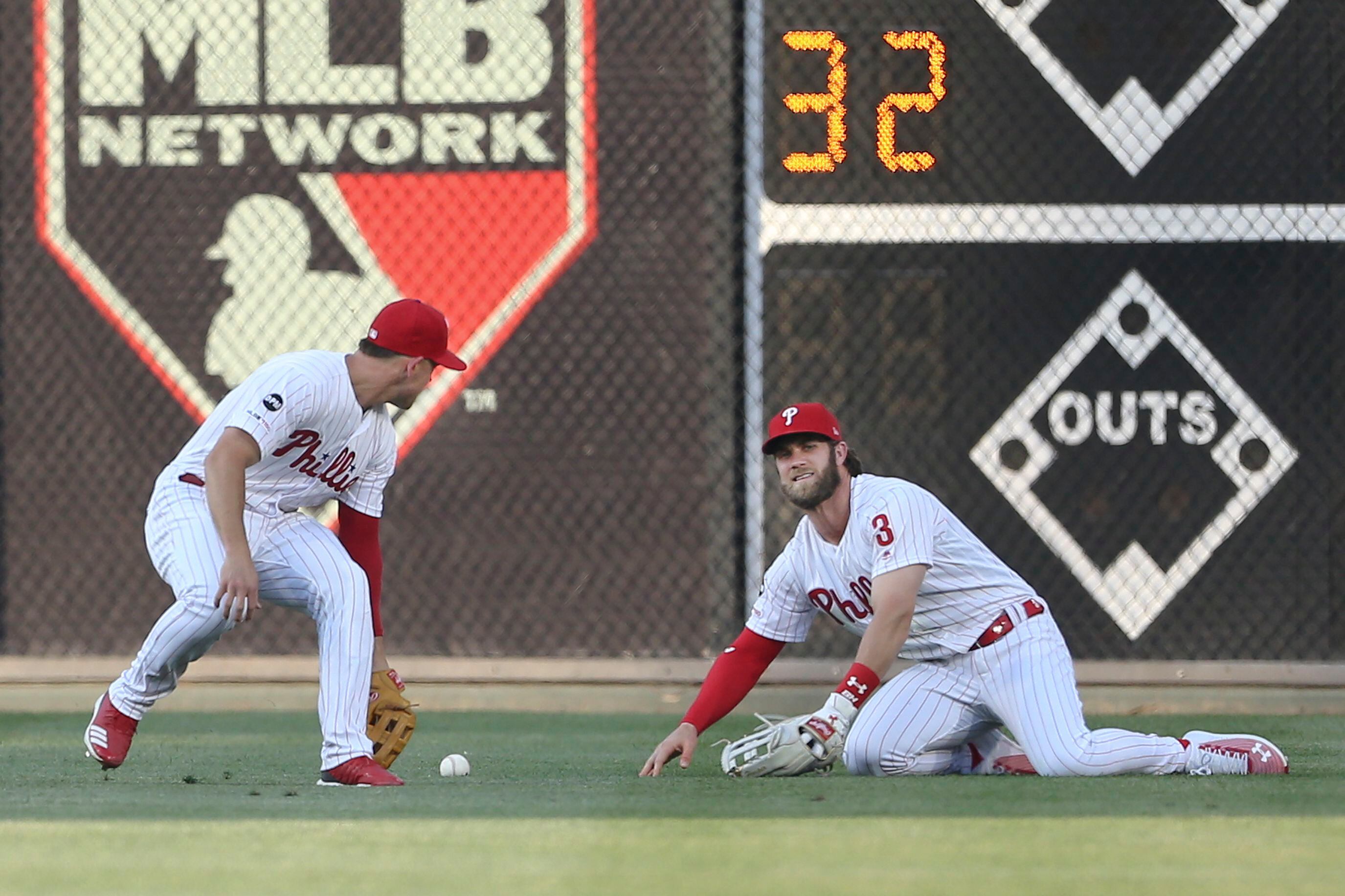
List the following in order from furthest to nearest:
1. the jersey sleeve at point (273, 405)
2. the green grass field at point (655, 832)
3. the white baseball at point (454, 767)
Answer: the white baseball at point (454, 767)
the jersey sleeve at point (273, 405)
the green grass field at point (655, 832)

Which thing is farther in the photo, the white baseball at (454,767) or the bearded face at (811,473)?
the white baseball at (454,767)

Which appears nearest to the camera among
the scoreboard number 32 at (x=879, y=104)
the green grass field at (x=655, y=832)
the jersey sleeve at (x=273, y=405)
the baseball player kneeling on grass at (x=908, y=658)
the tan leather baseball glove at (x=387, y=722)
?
the green grass field at (x=655, y=832)

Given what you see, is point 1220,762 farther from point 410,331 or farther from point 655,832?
point 410,331

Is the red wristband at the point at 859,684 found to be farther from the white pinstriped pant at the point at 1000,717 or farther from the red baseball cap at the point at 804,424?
the red baseball cap at the point at 804,424

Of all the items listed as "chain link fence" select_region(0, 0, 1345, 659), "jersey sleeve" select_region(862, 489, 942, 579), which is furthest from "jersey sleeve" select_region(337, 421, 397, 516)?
"chain link fence" select_region(0, 0, 1345, 659)

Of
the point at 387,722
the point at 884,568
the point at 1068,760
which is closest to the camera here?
the point at 884,568

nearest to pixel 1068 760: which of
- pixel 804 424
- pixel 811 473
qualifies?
pixel 811 473

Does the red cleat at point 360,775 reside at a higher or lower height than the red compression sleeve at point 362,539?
lower

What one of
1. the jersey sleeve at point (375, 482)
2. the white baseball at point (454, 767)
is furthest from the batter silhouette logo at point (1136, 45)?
the white baseball at point (454, 767)

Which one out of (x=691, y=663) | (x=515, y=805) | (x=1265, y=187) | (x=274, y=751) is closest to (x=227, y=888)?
(x=515, y=805)

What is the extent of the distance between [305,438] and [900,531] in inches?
56.1

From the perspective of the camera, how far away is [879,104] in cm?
704

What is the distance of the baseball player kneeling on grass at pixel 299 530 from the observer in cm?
432

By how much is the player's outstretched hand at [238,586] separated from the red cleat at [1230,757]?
7.30 ft
